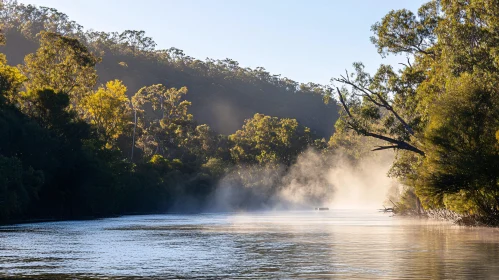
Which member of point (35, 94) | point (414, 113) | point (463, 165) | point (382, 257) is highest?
point (35, 94)

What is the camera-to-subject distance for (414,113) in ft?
233

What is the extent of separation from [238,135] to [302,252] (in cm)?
15428

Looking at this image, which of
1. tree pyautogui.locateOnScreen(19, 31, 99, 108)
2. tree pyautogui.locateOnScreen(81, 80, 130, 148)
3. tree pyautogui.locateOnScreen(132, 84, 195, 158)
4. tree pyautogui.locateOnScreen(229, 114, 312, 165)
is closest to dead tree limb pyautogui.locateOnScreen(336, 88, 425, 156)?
tree pyautogui.locateOnScreen(19, 31, 99, 108)

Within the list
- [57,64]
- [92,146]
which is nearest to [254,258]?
[92,146]

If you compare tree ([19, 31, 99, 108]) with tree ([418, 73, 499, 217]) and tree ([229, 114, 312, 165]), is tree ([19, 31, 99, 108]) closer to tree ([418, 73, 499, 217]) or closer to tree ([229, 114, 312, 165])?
tree ([418, 73, 499, 217])

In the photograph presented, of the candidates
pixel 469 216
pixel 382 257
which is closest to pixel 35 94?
pixel 469 216

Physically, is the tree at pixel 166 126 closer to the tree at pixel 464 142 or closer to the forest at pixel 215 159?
the forest at pixel 215 159

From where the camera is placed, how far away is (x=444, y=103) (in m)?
54.2

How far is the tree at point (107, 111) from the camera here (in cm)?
11794

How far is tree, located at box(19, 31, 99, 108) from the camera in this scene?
110 m

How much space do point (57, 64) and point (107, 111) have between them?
12347 millimetres

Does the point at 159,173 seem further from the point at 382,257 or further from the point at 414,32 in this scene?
the point at 382,257

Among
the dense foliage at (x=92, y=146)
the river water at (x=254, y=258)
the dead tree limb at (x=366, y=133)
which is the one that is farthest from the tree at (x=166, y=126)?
the river water at (x=254, y=258)

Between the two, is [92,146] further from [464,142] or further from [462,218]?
[464,142]
